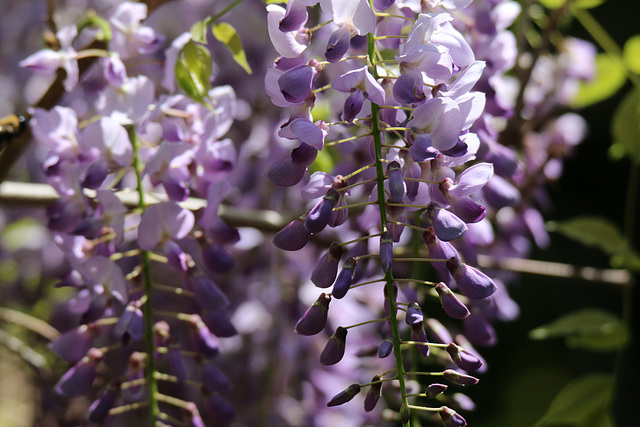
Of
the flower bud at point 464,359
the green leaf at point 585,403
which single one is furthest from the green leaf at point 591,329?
the flower bud at point 464,359

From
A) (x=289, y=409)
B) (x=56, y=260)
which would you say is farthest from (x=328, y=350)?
(x=56, y=260)

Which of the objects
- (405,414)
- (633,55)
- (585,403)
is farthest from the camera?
(633,55)

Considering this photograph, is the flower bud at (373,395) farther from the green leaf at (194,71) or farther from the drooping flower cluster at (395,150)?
the green leaf at (194,71)

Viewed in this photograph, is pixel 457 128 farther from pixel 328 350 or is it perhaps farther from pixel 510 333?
pixel 510 333

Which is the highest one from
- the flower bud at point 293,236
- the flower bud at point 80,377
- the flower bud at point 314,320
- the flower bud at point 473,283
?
the flower bud at point 293,236

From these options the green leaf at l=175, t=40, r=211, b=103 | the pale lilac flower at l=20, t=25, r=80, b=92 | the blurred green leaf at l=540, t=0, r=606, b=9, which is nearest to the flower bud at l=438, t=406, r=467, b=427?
the green leaf at l=175, t=40, r=211, b=103

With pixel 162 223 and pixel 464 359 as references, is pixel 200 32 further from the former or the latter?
pixel 464 359

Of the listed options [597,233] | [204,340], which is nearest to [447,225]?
[204,340]
